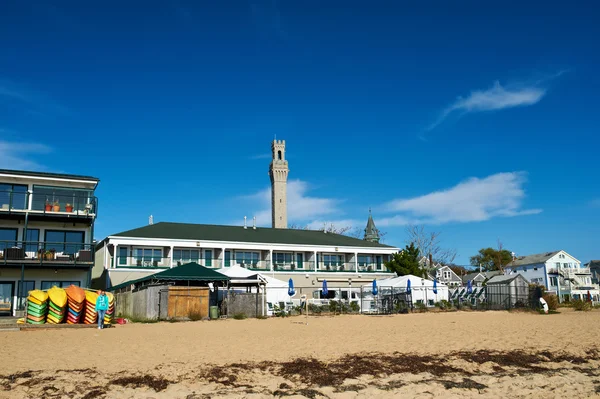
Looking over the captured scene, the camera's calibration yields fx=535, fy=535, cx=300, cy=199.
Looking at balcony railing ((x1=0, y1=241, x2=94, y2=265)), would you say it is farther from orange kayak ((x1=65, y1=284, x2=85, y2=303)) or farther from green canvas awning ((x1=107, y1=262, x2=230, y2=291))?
orange kayak ((x1=65, y1=284, x2=85, y2=303))

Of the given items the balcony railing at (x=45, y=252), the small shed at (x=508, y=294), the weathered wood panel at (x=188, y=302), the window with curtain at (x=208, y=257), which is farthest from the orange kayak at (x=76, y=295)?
the small shed at (x=508, y=294)

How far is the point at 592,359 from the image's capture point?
13266 millimetres

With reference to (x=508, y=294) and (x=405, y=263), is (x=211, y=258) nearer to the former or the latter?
(x=405, y=263)

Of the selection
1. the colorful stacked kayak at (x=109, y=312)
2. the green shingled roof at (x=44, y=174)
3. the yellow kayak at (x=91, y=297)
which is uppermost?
the green shingled roof at (x=44, y=174)

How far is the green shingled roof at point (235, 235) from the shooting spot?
4162cm

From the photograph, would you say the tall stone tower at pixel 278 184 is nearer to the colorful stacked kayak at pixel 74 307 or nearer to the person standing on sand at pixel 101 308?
the colorful stacked kayak at pixel 74 307

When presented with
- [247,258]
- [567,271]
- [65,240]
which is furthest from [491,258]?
[65,240]

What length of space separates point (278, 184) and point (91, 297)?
4813cm

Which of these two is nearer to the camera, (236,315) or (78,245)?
(236,315)

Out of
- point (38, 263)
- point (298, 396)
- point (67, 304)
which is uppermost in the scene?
point (38, 263)

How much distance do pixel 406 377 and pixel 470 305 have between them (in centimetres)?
2528

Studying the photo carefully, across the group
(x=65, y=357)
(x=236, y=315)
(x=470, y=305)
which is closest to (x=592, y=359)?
(x=65, y=357)

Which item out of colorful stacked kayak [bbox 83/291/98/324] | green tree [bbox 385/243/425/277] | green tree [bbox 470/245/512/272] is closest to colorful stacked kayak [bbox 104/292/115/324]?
colorful stacked kayak [bbox 83/291/98/324]

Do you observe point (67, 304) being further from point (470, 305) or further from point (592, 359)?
point (470, 305)
